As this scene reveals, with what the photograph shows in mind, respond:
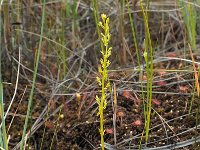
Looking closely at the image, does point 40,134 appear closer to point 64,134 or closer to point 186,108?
point 64,134

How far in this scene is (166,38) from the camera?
2.09m

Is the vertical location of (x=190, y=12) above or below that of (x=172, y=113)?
above

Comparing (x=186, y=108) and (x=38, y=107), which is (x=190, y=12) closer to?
(x=186, y=108)

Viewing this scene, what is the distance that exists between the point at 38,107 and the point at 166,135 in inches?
22.1

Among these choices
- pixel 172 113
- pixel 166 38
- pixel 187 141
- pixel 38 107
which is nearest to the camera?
pixel 187 141

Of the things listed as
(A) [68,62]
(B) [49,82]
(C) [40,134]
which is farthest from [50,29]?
(C) [40,134]

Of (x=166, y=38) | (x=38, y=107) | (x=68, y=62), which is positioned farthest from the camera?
(x=166, y=38)

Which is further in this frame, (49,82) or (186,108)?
(49,82)

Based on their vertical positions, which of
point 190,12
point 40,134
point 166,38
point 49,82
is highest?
point 190,12

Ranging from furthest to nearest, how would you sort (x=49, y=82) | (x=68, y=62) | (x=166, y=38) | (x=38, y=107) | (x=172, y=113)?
1. (x=166, y=38)
2. (x=68, y=62)
3. (x=49, y=82)
4. (x=38, y=107)
5. (x=172, y=113)

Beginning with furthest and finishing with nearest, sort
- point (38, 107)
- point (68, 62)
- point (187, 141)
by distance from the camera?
point (68, 62), point (38, 107), point (187, 141)

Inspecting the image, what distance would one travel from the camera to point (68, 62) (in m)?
1.94

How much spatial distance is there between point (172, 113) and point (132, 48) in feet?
2.22

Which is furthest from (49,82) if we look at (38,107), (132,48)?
(132,48)
